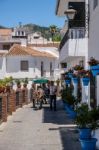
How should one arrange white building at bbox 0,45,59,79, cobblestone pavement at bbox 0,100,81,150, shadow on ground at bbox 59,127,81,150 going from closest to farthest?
shadow on ground at bbox 59,127,81,150 < cobblestone pavement at bbox 0,100,81,150 < white building at bbox 0,45,59,79

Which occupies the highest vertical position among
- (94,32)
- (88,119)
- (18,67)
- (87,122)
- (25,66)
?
A: (94,32)

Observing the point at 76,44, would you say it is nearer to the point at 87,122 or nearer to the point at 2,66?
the point at 87,122

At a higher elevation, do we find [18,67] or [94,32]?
[94,32]

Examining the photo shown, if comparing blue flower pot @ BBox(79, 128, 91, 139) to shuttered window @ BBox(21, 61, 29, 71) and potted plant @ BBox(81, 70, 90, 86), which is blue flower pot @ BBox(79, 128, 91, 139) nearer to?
potted plant @ BBox(81, 70, 90, 86)

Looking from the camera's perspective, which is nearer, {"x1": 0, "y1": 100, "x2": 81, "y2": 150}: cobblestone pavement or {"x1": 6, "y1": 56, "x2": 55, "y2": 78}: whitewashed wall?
{"x1": 0, "y1": 100, "x2": 81, "y2": 150}: cobblestone pavement

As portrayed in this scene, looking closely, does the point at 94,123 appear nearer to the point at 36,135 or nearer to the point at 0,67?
the point at 36,135

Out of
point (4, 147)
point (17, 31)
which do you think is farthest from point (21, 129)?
point (17, 31)

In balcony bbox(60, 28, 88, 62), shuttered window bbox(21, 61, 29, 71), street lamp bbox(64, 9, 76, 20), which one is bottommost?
shuttered window bbox(21, 61, 29, 71)

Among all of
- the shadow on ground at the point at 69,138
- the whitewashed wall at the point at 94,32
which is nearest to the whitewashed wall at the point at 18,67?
the shadow on ground at the point at 69,138

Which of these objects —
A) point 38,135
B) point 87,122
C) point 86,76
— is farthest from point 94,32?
point 87,122

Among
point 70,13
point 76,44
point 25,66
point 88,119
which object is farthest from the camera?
point 25,66

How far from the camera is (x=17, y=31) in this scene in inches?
3797

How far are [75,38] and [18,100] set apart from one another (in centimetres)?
807

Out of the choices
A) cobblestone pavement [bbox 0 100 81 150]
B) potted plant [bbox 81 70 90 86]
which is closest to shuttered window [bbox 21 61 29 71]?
cobblestone pavement [bbox 0 100 81 150]
